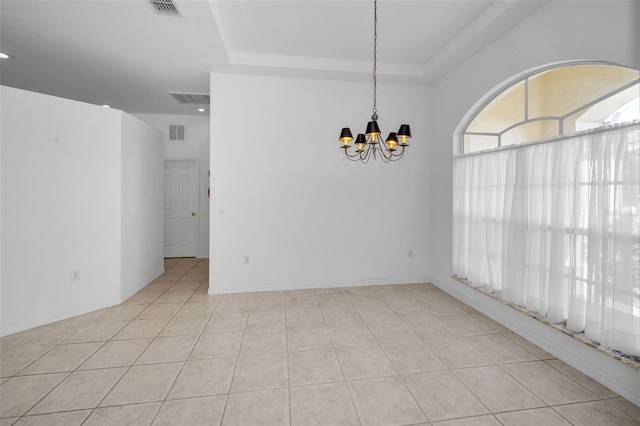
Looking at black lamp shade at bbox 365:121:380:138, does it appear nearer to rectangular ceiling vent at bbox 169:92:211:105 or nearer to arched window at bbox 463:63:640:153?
arched window at bbox 463:63:640:153

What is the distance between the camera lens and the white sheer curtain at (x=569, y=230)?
198 centimetres

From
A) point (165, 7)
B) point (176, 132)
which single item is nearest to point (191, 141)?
point (176, 132)

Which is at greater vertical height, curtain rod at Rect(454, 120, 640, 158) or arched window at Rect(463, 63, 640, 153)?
arched window at Rect(463, 63, 640, 153)

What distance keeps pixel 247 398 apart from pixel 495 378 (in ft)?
6.37

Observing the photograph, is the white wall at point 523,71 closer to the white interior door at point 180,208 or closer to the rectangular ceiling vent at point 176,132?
the white interior door at point 180,208

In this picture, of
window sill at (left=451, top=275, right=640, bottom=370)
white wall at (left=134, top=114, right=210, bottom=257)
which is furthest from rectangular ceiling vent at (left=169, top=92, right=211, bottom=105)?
window sill at (left=451, top=275, right=640, bottom=370)

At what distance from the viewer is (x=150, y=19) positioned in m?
2.81

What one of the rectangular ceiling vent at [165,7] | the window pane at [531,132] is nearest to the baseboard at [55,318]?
the rectangular ceiling vent at [165,7]

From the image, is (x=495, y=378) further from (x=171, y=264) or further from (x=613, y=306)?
(x=171, y=264)

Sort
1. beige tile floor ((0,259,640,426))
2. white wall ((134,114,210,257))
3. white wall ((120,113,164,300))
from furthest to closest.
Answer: white wall ((134,114,210,257)) < white wall ((120,113,164,300)) < beige tile floor ((0,259,640,426))

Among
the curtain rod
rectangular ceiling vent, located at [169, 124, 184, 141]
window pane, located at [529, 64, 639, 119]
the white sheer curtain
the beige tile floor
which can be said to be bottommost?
the beige tile floor

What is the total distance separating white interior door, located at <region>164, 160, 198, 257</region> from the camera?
20.5 ft

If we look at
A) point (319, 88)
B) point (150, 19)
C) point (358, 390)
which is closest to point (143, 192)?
point (150, 19)

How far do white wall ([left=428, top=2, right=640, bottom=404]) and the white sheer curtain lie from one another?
0.68ft
